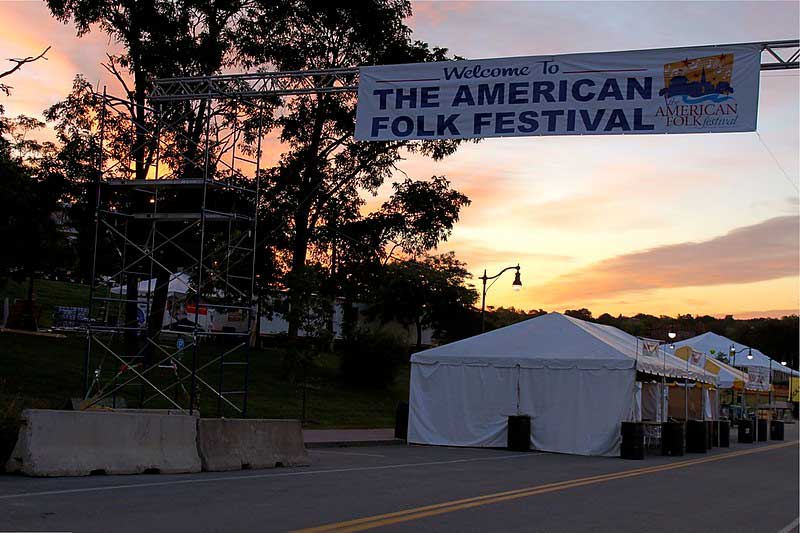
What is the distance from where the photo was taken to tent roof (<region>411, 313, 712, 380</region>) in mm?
25109

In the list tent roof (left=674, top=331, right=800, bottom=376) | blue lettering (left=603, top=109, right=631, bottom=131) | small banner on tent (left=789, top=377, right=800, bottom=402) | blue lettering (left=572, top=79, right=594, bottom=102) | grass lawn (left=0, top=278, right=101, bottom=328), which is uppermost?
blue lettering (left=572, top=79, right=594, bottom=102)

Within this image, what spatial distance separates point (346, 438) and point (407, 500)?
40.1 feet

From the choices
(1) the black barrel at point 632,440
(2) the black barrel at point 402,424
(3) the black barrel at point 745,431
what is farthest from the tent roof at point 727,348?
(1) the black barrel at point 632,440

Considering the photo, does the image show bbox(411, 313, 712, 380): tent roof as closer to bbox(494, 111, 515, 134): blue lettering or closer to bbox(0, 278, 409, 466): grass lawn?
bbox(0, 278, 409, 466): grass lawn

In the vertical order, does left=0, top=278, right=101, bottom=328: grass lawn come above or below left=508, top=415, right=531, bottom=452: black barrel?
above

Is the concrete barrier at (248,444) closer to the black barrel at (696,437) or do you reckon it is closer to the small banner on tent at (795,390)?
the black barrel at (696,437)

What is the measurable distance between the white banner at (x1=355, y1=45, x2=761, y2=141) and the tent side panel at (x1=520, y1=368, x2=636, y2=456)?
9.06 meters

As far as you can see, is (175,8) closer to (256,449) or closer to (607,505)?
(256,449)

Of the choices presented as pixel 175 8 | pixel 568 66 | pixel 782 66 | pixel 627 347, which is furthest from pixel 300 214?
pixel 782 66

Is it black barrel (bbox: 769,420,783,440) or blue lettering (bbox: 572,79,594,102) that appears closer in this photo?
blue lettering (bbox: 572,79,594,102)

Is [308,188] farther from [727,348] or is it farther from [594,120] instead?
[727,348]

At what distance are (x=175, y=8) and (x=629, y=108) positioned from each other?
1972 cm

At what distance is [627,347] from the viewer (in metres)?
26.7

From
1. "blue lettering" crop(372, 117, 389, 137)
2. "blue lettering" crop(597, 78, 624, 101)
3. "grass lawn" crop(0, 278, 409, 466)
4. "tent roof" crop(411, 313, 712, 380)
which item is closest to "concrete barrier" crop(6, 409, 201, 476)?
"blue lettering" crop(372, 117, 389, 137)
